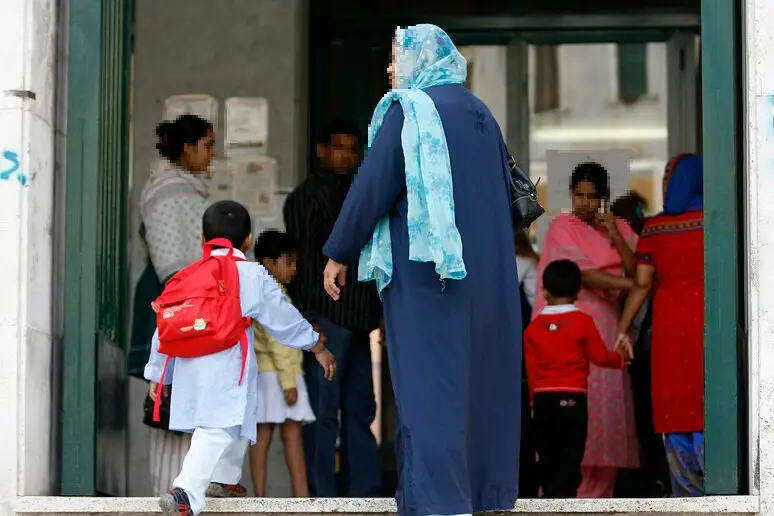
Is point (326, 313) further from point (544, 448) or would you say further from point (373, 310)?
point (544, 448)

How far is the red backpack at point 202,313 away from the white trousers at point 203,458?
232 mm

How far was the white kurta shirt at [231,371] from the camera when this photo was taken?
5.94 metres

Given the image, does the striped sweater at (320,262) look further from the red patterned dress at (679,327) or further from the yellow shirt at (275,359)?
the red patterned dress at (679,327)

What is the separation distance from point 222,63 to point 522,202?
11.9 feet

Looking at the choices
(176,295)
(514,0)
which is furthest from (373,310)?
(514,0)

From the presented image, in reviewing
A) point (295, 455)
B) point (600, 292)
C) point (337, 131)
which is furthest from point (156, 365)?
point (600, 292)

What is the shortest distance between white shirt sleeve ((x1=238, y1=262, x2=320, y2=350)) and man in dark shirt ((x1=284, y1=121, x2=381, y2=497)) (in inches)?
47.5

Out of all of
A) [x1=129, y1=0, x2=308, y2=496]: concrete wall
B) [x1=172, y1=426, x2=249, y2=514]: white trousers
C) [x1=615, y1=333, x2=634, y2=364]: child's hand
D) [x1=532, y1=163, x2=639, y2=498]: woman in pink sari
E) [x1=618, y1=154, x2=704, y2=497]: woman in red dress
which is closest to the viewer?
[x1=172, y1=426, x2=249, y2=514]: white trousers

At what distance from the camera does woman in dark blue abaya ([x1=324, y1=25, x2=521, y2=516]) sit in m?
5.42

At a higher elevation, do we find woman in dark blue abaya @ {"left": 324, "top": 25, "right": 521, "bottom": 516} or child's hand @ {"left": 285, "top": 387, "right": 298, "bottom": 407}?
woman in dark blue abaya @ {"left": 324, "top": 25, "right": 521, "bottom": 516}

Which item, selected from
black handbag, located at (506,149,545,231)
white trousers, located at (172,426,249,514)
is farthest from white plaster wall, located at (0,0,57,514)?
black handbag, located at (506,149,545,231)

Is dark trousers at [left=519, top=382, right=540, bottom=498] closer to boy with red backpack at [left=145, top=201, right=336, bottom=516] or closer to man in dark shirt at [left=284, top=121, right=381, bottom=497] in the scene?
man in dark shirt at [left=284, top=121, right=381, bottom=497]

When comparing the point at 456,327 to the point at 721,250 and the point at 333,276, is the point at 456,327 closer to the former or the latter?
the point at 333,276

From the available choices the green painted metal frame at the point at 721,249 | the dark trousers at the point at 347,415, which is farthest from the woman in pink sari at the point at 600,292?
the green painted metal frame at the point at 721,249
